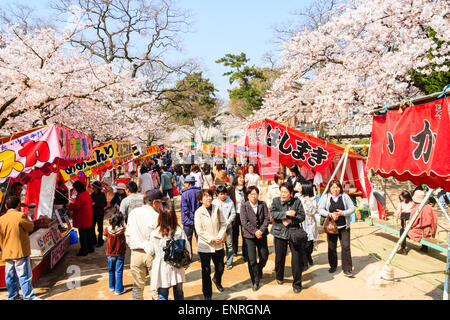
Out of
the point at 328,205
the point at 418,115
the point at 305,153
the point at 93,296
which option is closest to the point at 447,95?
the point at 418,115

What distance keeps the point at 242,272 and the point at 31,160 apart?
4.57m

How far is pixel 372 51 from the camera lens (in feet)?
40.8

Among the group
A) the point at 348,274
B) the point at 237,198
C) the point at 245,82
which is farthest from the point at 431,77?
the point at 245,82

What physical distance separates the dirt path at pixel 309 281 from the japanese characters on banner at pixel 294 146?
8.25 ft

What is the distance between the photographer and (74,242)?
27.4 ft

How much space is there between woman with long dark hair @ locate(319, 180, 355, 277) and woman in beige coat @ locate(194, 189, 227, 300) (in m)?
2.30

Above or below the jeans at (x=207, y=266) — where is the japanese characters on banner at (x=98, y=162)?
above

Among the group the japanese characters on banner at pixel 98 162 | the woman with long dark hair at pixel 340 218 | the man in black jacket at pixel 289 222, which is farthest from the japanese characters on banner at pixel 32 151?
the woman with long dark hair at pixel 340 218

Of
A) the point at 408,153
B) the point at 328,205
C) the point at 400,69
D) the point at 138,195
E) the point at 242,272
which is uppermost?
the point at 400,69

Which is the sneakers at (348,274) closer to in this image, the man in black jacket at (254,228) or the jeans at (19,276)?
the man in black jacket at (254,228)

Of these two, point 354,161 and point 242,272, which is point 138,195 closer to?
point 242,272

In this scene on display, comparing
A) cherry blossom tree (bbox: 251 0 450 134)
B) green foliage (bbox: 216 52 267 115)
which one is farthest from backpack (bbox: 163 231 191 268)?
green foliage (bbox: 216 52 267 115)

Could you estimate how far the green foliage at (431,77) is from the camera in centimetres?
1048

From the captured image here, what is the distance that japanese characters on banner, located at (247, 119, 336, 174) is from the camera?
27.3ft
